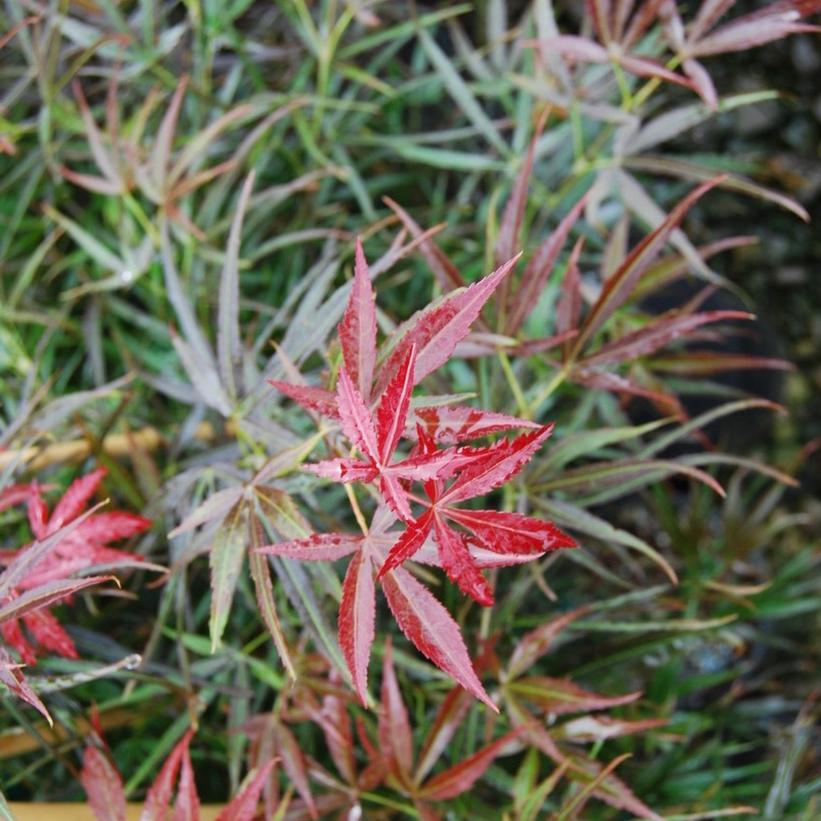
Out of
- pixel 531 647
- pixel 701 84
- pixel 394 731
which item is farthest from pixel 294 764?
pixel 701 84

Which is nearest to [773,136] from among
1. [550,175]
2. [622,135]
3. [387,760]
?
[550,175]

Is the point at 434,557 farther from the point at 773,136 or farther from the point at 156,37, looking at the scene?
the point at 773,136

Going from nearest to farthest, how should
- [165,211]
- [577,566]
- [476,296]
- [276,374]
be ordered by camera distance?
[476,296], [276,374], [165,211], [577,566]

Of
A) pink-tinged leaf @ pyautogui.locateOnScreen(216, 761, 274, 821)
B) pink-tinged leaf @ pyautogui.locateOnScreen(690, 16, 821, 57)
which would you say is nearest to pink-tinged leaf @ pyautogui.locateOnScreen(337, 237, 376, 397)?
pink-tinged leaf @ pyautogui.locateOnScreen(216, 761, 274, 821)

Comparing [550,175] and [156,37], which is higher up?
[156,37]

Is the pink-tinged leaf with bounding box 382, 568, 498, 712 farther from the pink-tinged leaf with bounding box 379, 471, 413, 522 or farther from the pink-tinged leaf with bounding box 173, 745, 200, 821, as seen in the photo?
the pink-tinged leaf with bounding box 173, 745, 200, 821
